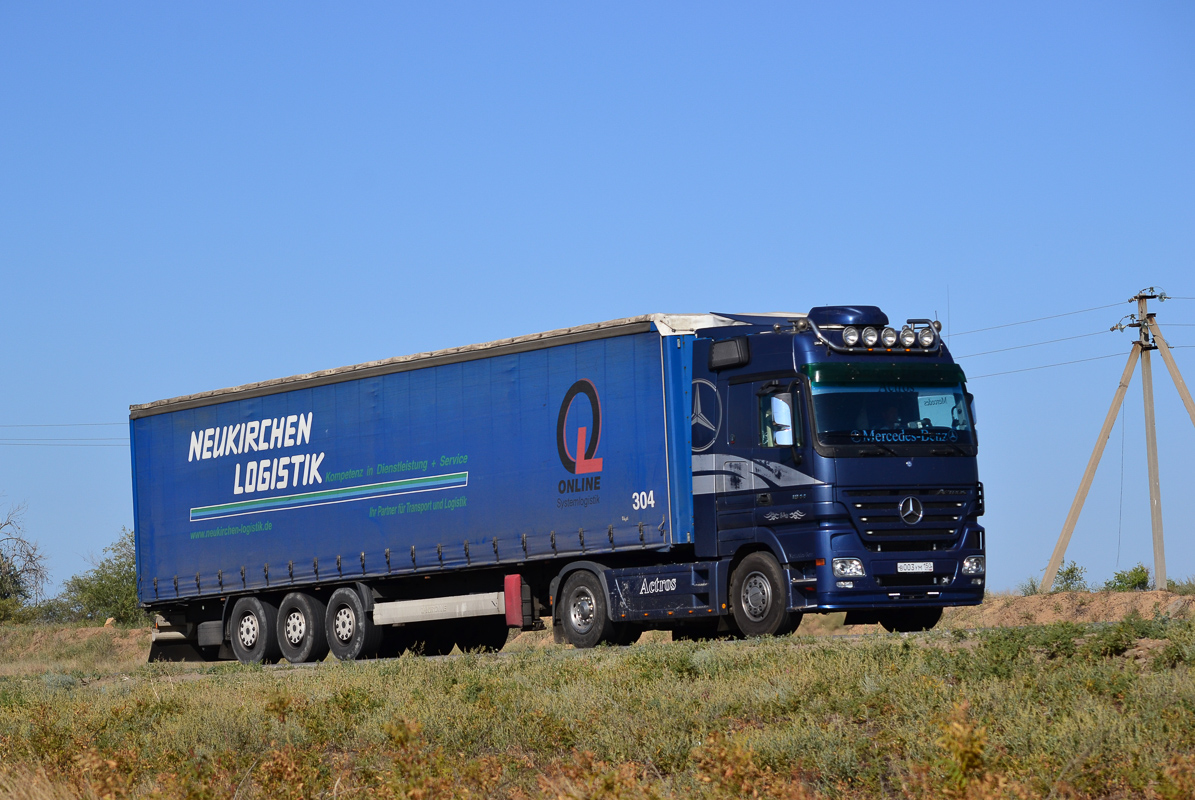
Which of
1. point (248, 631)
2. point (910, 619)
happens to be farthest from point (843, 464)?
point (248, 631)

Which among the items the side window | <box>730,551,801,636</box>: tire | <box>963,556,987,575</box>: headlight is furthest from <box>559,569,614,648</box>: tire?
<box>963,556,987,575</box>: headlight

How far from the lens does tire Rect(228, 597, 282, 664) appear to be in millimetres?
23219

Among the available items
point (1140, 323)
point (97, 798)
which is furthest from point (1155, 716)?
point (1140, 323)

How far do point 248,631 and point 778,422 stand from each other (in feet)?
34.9

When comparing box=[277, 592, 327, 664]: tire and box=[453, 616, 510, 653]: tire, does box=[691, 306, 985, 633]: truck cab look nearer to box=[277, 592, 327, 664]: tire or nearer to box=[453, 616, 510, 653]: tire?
box=[453, 616, 510, 653]: tire

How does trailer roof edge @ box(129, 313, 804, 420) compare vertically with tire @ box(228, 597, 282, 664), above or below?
above

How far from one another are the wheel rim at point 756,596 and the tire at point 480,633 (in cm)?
624

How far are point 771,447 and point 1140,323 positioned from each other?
16.2 m

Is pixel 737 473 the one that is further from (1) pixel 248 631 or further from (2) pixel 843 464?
(1) pixel 248 631

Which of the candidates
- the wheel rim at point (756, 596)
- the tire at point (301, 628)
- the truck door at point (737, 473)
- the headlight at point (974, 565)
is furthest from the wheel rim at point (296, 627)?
the headlight at point (974, 565)

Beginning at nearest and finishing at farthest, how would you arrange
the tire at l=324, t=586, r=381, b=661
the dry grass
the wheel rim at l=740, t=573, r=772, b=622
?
the dry grass
the wheel rim at l=740, t=573, r=772, b=622
the tire at l=324, t=586, r=381, b=661

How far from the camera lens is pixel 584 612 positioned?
19406mm

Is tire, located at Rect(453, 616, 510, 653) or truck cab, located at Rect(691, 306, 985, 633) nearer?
truck cab, located at Rect(691, 306, 985, 633)

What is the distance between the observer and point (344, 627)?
22375 mm
